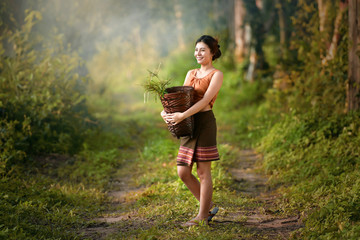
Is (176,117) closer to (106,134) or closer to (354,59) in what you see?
(354,59)

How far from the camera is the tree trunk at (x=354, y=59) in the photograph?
6.22 meters

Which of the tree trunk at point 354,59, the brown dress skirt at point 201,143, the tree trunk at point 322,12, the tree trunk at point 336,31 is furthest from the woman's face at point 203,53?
the tree trunk at point 322,12

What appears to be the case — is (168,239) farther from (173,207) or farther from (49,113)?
(49,113)

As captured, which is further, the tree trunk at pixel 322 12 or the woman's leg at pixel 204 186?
the tree trunk at pixel 322 12

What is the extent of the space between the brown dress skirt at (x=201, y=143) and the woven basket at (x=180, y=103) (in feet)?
0.33

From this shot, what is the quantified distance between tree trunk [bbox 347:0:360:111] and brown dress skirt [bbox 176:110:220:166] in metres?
3.31

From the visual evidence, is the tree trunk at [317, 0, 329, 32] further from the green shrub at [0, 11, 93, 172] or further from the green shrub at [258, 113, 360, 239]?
the green shrub at [0, 11, 93, 172]

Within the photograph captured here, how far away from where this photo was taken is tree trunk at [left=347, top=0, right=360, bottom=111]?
20.4 feet

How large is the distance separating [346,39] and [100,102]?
8.50m

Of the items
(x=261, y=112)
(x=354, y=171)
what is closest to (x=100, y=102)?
(x=261, y=112)

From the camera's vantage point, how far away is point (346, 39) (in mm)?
7020

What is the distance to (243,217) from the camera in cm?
437

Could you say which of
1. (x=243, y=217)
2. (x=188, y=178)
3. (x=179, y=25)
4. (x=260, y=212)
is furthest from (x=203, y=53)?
(x=179, y=25)

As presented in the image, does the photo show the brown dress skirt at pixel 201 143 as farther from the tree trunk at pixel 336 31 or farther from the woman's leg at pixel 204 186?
the tree trunk at pixel 336 31
